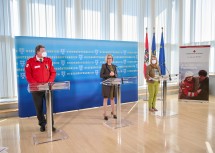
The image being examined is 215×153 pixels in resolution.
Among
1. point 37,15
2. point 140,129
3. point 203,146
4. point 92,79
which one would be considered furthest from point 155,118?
point 37,15

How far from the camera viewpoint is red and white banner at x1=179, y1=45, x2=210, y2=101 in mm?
5797

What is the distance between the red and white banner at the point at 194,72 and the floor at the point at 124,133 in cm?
90

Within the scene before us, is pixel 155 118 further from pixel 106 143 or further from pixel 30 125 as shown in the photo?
pixel 30 125

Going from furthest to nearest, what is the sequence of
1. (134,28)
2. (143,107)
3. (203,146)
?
(134,28) < (143,107) < (203,146)

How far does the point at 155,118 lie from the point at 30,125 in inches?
106

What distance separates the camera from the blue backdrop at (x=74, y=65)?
440 centimetres

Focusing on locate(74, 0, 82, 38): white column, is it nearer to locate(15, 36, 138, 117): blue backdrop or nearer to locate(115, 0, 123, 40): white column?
locate(15, 36, 138, 117): blue backdrop

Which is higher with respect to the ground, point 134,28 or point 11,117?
point 134,28

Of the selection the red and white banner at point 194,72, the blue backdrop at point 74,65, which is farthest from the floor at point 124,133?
the red and white banner at point 194,72

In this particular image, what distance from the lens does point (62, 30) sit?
5.48 metres

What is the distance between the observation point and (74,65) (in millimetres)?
4969

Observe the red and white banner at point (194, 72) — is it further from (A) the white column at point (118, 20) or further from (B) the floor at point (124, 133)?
(A) the white column at point (118, 20)

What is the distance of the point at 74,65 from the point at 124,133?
2277 mm

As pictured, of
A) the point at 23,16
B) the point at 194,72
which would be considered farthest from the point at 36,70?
the point at 194,72
